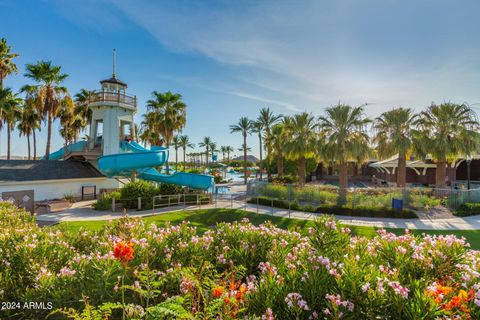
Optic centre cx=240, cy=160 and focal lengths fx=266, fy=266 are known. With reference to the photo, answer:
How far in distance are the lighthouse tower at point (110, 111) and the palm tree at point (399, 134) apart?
25905 millimetres

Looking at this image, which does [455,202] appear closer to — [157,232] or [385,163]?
[385,163]

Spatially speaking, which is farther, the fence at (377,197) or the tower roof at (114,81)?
the tower roof at (114,81)

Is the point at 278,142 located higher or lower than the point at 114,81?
lower

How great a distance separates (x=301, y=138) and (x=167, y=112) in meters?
16.9

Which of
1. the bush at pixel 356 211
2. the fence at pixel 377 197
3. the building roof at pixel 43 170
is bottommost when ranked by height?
the bush at pixel 356 211

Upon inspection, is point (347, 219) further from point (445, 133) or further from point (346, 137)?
point (445, 133)

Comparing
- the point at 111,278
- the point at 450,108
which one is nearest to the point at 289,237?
the point at 111,278

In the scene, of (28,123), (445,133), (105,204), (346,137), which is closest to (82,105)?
(28,123)

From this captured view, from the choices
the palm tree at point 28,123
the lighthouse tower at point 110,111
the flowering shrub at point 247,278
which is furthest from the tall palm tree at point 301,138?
the palm tree at point 28,123

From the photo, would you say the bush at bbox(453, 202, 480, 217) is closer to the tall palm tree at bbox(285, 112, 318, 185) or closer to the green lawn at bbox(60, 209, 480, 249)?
the green lawn at bbox(60, 209, 480, 249)

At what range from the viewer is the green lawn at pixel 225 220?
576 inches

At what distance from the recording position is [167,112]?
33.7m

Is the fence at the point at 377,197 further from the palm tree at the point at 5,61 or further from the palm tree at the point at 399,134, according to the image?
the palm tree at the point at 5,61

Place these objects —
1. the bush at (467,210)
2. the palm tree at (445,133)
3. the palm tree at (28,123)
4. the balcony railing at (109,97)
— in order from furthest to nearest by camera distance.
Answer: the palm tree at (28,123), the balcony railing at (109,97), the palm tree at (445,133), the bush at (467,210)
